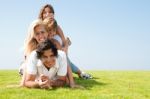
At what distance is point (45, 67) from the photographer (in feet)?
34.5

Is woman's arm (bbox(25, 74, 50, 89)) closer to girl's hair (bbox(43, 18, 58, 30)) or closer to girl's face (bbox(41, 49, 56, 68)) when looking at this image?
girl's face (bbox(41, 49, 56, 68))

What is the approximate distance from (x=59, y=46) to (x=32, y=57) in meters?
1.75

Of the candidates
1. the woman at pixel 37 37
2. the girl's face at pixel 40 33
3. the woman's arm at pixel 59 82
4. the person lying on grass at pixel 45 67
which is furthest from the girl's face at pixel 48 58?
the girl's face at pixel 40 33

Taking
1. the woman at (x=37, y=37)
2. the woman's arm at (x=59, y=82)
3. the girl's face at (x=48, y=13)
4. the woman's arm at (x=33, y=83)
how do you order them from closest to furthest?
the woman's arm at (x=33, y=83)
the woman's arm at (x=59, y=82)
the woman at (x=37, y=37)
the girl's face at (x=48, y=13)

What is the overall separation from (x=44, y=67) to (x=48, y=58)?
1.17ft

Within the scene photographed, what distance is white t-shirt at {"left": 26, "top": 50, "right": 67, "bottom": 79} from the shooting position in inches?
413

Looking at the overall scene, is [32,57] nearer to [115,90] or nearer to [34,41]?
[34,41]

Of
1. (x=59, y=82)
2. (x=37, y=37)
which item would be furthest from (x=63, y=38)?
(x=59, y=82)

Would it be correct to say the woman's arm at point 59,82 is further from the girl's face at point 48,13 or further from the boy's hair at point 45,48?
the girl's face at point 48,13

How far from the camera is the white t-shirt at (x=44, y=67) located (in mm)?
10484

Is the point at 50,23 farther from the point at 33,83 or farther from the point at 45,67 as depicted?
the point at 33,83

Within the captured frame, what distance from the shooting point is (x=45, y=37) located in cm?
1123

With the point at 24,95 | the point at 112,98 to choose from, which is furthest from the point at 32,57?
the point at 112,98

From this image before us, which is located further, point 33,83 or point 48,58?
point 33,83
